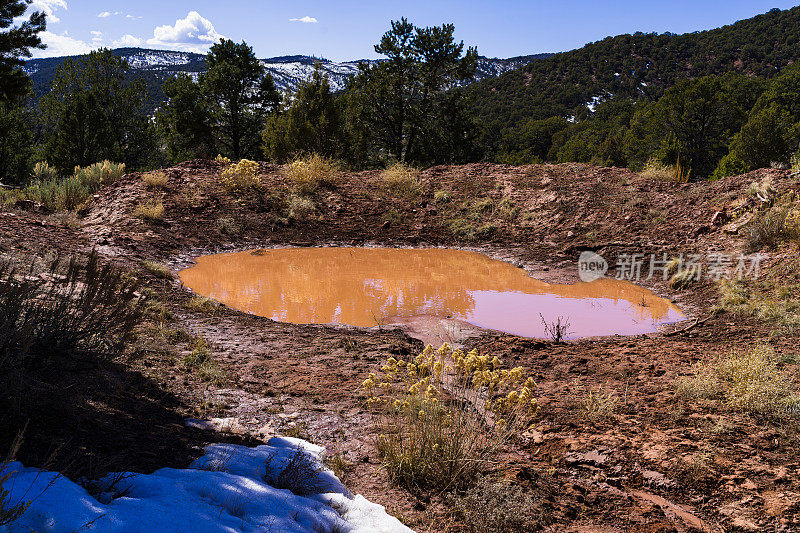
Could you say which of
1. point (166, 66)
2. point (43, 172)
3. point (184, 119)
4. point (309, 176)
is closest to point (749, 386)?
point (309, 176)

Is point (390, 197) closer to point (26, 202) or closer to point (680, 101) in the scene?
point (26, 202)

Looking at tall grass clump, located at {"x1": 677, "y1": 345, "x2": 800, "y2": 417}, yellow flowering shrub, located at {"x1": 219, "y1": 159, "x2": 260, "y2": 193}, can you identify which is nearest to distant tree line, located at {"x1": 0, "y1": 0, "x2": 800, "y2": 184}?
yellow flowering shrub, located at {"x1": 219, "y1": 159, "x2": 260, "y2": 193}

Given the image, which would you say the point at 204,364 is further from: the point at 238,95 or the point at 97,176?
the point at 238,95

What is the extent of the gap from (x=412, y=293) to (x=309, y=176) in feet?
23.7

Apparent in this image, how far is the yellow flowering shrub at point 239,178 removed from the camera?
45.8ft

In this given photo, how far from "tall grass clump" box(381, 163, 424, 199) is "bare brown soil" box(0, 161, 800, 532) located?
392 cm

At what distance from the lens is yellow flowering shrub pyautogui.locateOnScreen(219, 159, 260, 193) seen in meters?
14.0

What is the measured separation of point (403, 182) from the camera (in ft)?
50.4

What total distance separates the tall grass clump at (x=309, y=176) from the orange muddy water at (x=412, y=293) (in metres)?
3.31

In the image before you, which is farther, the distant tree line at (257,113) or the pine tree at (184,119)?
the pine tree at (184,119)

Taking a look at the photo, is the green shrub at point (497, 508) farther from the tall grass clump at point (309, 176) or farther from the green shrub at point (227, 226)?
the tall grass clump at point (309, 176)

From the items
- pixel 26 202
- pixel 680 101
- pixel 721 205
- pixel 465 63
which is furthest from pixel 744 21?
pixel 26 202

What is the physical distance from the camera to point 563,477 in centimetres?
342

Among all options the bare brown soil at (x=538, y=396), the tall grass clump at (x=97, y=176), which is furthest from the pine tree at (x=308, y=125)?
the bare brown soil at (x=538, y=396)
